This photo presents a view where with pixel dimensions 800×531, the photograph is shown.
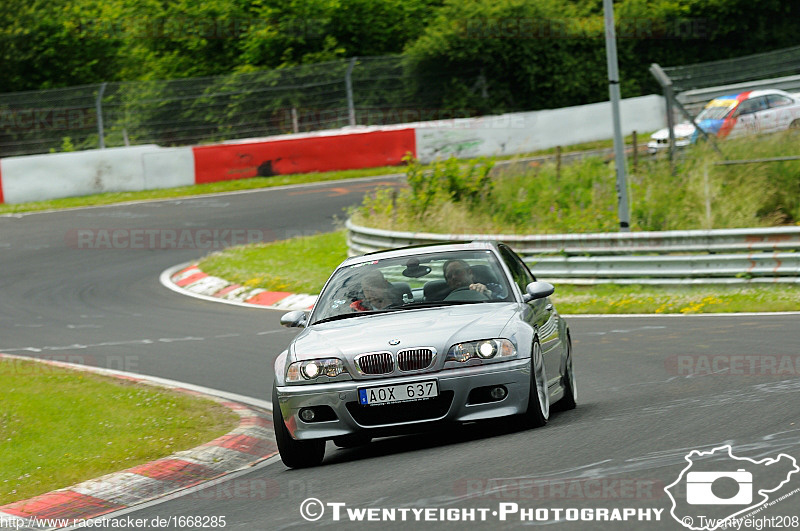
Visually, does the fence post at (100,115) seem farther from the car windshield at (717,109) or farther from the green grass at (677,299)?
the green grass at (677,299)

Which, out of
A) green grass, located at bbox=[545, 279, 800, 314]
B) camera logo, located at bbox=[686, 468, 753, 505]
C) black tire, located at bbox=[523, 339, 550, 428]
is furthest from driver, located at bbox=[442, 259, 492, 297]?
green grass, located at bbox=[545, 279, 800, 314]

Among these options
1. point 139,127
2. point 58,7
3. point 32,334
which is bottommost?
point 32,334

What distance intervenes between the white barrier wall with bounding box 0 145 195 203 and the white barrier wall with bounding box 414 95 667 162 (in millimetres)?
6407

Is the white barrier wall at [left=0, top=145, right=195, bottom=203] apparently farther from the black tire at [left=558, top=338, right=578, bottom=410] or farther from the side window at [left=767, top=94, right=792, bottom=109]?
the black tire at [left=558, top=338, right=578, bottom=410]

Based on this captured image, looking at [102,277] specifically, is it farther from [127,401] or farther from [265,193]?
[127,401]

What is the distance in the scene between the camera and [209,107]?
110 feet

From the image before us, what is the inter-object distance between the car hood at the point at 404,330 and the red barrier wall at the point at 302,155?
23.0 meters

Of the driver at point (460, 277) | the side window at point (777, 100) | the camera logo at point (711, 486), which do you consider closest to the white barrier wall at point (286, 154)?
the side window at point (777, 100)

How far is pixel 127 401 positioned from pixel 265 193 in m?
18.6

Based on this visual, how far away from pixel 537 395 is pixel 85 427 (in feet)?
13.0

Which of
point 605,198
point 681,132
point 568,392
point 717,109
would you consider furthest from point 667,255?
point 681,132

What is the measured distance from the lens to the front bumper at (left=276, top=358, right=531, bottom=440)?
7.54 meters

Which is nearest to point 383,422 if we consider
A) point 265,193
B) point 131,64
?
point 265,193

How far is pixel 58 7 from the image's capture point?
4247cm
